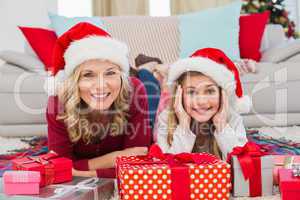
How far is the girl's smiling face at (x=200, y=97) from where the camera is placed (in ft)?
4.32

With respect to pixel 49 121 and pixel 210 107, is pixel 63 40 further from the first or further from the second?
pixel 210 107

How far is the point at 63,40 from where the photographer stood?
1.44 m

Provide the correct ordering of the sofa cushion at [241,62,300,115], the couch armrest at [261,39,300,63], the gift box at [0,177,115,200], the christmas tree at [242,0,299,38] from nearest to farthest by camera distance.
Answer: the gift box at [0,177,115,200] → the sofa cushion at [241,62,300,115] → the couch armrest at [261,39,300,63] → the christmas tree at [242,0,299,38]

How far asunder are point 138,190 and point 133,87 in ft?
1.81

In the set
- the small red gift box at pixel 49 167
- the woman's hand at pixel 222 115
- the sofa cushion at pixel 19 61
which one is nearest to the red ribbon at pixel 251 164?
the woman's hand at pixel 222 115

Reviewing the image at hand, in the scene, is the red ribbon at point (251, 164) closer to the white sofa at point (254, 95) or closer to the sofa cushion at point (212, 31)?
the white sofa at point (254, 95)

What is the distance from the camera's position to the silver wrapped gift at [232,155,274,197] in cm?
121

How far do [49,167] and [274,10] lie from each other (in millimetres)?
2980

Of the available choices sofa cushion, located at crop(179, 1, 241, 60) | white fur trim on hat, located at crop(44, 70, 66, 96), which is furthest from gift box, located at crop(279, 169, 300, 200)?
sofa cushion, located at crop(179, 1, 241, 60)

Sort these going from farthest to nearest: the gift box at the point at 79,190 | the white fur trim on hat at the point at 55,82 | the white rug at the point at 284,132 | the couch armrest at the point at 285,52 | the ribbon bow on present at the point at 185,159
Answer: the couch armrest at the point at 285,52, the white rug at the point at 284,132, the white fur trim on hat at the point at 55,82, the ribbon bow on present at the point at 185,159, the gift box at the point at 79,190

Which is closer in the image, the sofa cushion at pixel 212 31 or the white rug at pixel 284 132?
the white rug at pixel 284 132

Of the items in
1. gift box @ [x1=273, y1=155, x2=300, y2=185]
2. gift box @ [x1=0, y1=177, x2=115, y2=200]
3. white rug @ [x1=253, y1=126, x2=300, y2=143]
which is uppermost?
gift box @ [x1=273, y1=155, x2=300, y2=185]

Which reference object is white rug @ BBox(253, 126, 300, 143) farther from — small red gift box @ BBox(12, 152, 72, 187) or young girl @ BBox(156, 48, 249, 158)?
small red gift box @ BBox(12, 152, 72, 187)

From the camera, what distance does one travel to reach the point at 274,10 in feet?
12.1
